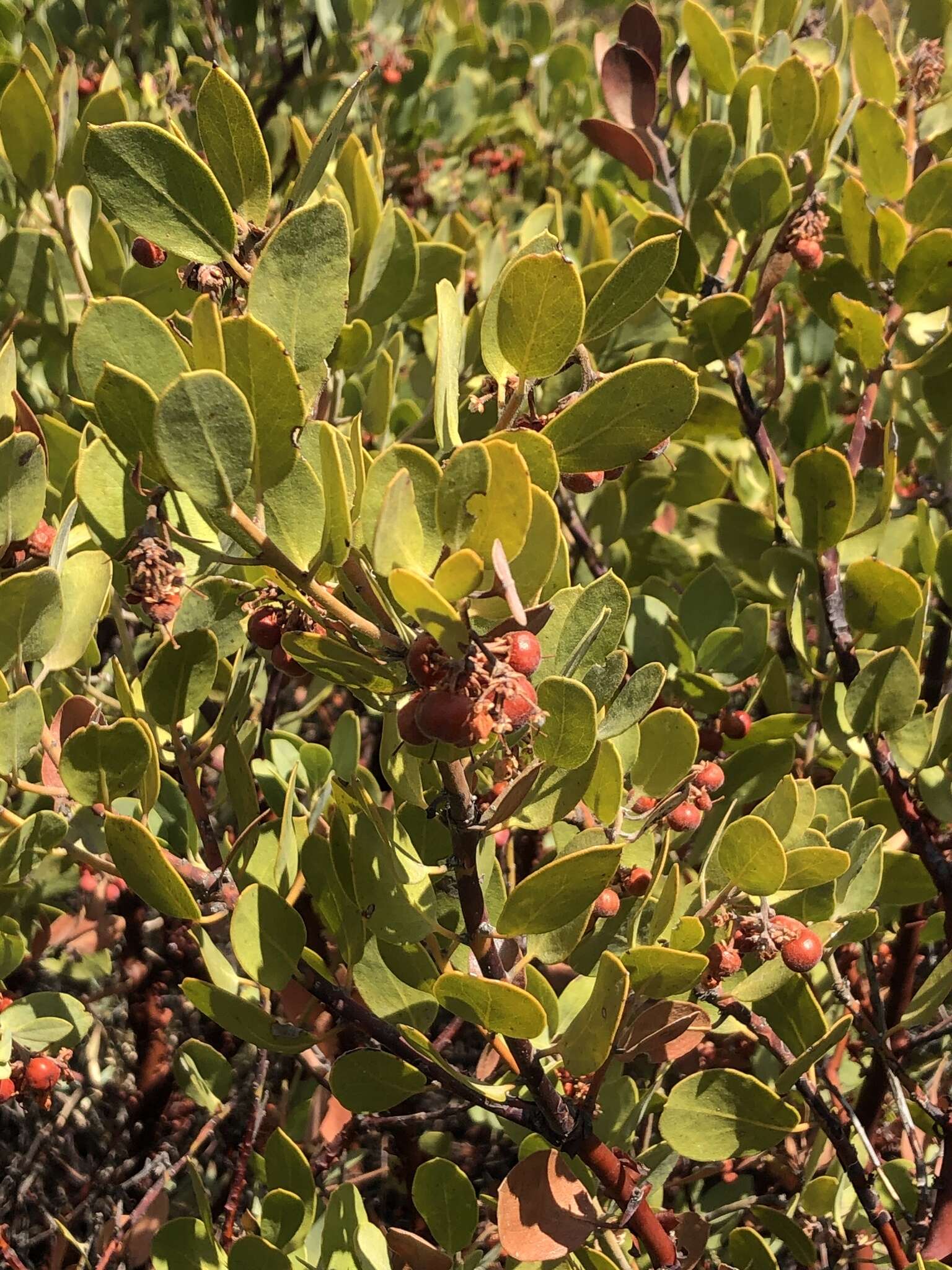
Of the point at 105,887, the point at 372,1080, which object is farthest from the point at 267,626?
the point at 105,887

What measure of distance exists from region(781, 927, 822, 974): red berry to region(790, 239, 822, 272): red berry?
78 centimetres

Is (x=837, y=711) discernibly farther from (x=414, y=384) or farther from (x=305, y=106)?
(x=305, y=106)

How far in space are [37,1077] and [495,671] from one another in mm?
830

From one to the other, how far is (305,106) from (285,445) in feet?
6.87

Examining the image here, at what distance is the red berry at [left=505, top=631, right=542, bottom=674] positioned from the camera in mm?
645

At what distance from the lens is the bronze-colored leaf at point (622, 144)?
1286 mm

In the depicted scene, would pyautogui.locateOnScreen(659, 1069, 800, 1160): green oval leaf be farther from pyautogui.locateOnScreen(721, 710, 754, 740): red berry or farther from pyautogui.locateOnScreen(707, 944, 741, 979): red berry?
pyautogui.locateOnScreen(721, 710, 754, 740): red berry

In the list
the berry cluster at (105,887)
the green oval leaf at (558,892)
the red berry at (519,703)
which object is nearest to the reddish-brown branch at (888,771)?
the green oval leaf at (558,892)

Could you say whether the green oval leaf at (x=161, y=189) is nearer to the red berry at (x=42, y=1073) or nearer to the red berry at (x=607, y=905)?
the red berry at (x=607, y=905)

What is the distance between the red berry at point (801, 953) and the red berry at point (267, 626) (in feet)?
1.74

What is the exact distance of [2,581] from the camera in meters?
0.81

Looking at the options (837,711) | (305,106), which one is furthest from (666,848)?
(305,106)

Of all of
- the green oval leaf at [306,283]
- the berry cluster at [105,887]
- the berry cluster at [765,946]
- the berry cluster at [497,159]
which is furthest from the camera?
the berry cluster at [497,159]

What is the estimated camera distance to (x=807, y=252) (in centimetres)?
128
